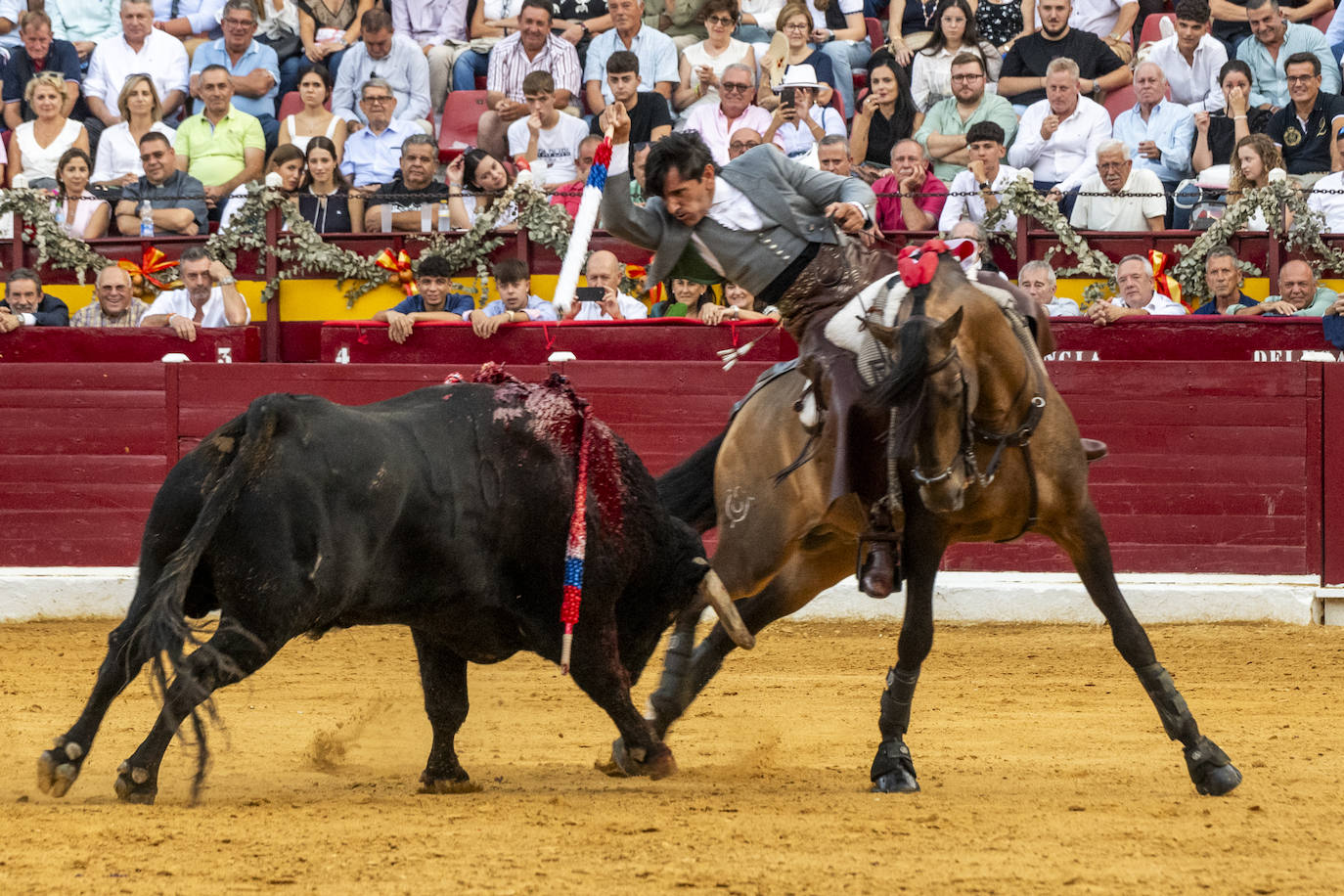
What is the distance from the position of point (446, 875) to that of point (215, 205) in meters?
8.57

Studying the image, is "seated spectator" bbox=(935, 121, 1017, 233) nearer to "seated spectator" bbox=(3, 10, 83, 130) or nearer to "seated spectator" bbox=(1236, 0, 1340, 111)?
"seated spectator" bbox=(1236, 0, 1340, 111)

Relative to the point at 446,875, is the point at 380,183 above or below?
above

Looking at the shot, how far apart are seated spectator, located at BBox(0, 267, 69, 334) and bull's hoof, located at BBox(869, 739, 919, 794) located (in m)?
6.85

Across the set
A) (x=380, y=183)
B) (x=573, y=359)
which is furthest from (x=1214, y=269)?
(x=380, y=183)

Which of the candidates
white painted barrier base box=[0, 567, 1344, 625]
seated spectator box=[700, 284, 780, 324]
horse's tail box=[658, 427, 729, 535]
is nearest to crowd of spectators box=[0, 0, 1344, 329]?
seated spectator box=[700, 284, 780, 324]

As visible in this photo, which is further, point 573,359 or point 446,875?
point 573,359

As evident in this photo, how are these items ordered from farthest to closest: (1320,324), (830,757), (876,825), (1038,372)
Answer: (1320,324)
(830,757)
(1038,372)
(876,825)

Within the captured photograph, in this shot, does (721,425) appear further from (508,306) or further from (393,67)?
(393,67)

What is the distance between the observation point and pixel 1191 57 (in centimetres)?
1105

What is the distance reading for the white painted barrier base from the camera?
8.76 metres

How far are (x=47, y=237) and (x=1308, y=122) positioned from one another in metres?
8.10

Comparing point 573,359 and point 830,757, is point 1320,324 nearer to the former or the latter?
point 573,359

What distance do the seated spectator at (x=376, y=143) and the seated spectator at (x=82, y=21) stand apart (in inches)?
114

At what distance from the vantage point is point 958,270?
5.07 meters
